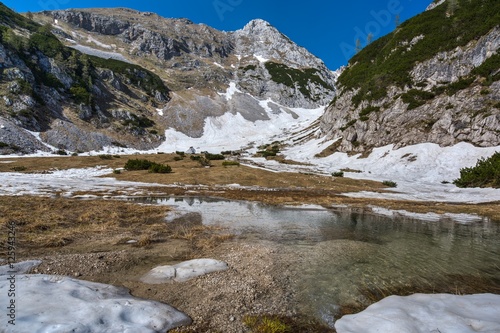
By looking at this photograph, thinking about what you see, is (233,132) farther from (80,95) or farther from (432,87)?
(432,87)

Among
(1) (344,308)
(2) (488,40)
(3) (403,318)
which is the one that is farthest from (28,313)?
(2) (488,40)

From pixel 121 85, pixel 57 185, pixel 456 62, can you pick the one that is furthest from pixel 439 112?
pixel 121 85

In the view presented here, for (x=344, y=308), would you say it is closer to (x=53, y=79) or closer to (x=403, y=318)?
(x=403, y=318)

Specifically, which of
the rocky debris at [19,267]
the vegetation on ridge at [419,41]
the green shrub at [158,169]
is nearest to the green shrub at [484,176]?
the vegetation on ridge at [419,41]

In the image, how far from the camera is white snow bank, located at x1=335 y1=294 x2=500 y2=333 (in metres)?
5.76

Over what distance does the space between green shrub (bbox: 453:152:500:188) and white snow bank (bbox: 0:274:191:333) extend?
37558 mm

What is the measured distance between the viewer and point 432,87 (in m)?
57.0

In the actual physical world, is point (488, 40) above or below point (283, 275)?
above

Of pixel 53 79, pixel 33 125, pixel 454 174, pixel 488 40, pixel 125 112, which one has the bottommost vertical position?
pixel 454 174

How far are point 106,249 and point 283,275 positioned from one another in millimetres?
7231

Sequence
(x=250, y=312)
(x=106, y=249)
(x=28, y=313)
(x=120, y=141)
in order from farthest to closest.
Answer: (x=120, y=141)
(x=106, y=249)
(x=250, y=312)
(x=28, y=313)

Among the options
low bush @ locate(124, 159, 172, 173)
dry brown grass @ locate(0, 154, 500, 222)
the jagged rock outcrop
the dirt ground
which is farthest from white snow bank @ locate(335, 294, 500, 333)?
the jagged rock outcrop

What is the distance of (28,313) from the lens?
206 inches

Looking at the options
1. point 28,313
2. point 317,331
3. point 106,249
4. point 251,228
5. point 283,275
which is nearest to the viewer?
point 28,313
